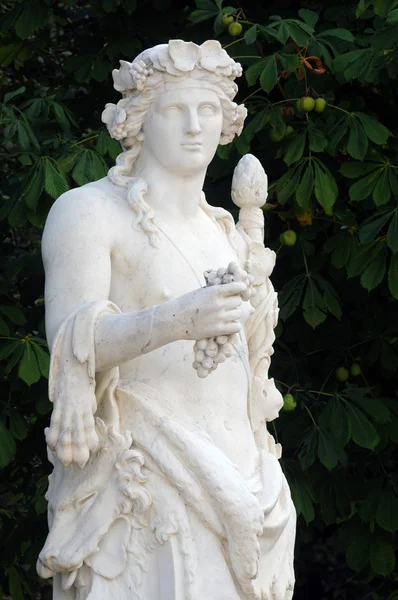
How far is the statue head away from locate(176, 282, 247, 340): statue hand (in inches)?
23.4

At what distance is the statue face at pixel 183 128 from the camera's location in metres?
7.38

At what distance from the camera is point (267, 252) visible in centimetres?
781

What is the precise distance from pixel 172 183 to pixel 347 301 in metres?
3.80

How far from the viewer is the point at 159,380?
23.8ft

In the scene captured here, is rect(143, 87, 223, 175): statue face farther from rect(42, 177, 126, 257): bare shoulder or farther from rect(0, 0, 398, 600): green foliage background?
rect(0, 0, 398, 600): green foliage background

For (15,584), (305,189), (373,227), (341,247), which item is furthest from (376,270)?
(15,584)

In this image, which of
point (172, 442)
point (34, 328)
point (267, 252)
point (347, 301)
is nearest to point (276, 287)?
point (347, 301)

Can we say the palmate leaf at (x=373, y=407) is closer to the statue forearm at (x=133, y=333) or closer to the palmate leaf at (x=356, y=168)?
the palmate leaf at (x=356, y=168)

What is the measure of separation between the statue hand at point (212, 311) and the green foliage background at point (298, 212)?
124 inches

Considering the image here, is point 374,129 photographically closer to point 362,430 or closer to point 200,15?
point 200,15

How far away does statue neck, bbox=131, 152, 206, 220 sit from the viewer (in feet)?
24.5

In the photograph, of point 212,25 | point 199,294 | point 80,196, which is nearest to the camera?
point 199,294

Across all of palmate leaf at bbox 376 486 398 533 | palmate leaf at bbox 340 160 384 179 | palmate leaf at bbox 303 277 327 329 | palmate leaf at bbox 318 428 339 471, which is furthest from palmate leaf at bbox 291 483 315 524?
palmate leaf at bbox 340 160 384 179

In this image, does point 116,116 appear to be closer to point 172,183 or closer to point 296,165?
point 172,183
